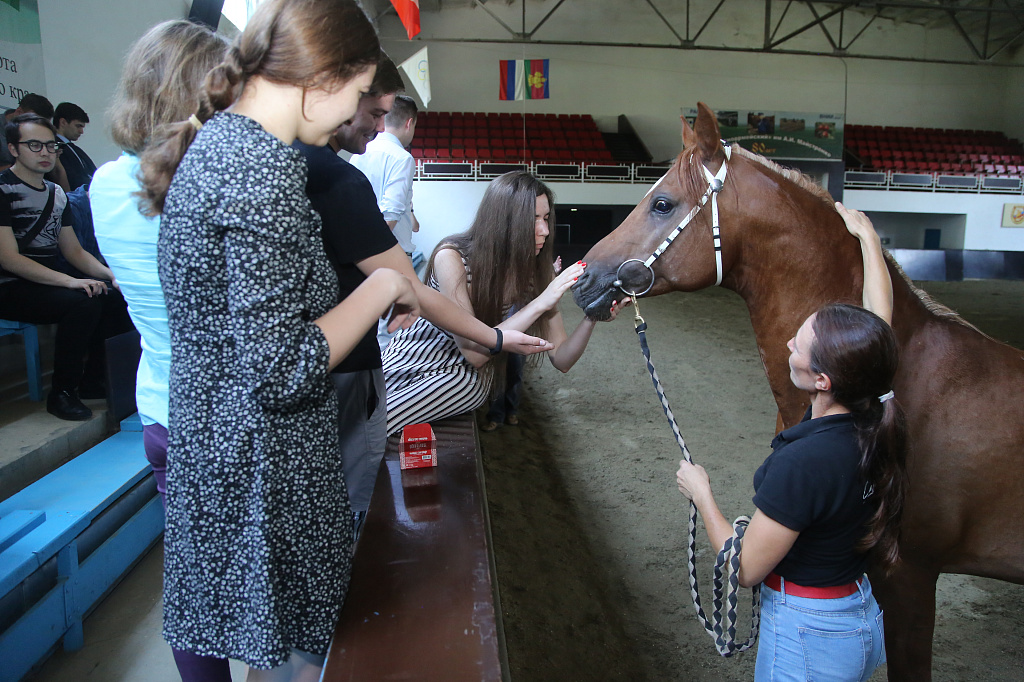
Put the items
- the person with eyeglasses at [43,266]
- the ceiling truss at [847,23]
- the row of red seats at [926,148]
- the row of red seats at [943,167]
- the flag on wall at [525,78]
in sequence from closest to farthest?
1. the person with eyeglasses at [43,266]
2. the flag on wall at [525,78]
3. the ceiling truss at [847,23]
4. the row of red seats at [943,167]
5. the row of red seats at [926,148]

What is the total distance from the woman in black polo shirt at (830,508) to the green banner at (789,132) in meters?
14.9

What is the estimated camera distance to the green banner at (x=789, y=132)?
1474 cm

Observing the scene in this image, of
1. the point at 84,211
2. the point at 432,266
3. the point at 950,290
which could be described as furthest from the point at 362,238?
the point at 950,290

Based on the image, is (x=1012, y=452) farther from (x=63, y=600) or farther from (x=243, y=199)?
(x=63, y=600)

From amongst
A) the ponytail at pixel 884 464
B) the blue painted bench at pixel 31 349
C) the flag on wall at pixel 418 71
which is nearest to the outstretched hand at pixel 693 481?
the ponytail at pixel 884 464

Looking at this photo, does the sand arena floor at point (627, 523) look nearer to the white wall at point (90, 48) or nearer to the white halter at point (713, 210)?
the white halter at point (713, 210)

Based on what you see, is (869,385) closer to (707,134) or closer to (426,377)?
(707,134)

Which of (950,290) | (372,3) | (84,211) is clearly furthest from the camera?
(372,3)

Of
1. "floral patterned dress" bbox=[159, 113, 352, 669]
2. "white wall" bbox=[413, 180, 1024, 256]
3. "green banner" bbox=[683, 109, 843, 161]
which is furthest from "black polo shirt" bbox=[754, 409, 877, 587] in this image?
"green banner" bbox=[683, 109, 843, 161]

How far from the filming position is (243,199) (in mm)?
866

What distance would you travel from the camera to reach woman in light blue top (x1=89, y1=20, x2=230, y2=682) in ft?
4.13

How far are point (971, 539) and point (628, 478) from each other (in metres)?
2.19

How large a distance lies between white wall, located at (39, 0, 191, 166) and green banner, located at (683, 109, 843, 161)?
12478 mm

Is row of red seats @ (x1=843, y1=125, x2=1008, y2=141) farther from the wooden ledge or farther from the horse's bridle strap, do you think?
the wooden ledge
